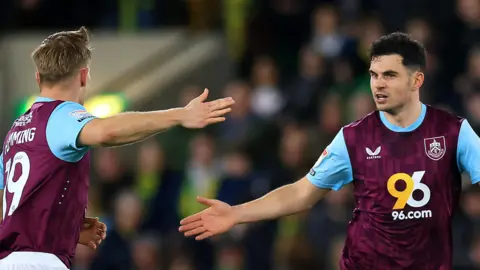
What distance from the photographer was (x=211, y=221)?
701 cm

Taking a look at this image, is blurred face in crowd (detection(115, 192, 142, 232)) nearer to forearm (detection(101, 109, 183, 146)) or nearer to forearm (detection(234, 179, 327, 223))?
forearm (detection(234, 179, 327, 223))

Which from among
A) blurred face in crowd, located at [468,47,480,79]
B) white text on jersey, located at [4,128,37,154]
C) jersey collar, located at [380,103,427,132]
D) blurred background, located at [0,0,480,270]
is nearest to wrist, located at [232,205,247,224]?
jersey collar, located at [380,103,427,132]

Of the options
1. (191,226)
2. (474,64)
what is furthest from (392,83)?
(474,64)

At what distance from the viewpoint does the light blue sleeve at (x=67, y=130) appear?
597cm

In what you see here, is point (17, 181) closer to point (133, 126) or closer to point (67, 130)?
point (67, 130)

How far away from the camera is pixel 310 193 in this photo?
7.19 metres

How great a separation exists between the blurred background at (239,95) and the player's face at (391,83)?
3.73 meters

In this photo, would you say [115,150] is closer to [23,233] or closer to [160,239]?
[160,239]

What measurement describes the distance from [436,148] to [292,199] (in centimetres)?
94

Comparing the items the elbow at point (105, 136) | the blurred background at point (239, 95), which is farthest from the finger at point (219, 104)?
the blurred background at point (239, 95)

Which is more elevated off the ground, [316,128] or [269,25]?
[269,25]

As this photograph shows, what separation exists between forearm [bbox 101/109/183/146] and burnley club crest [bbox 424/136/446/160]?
68.3 inches

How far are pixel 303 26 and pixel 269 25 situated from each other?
0.41 meters

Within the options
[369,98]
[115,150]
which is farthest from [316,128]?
[115,150]
